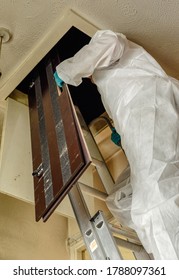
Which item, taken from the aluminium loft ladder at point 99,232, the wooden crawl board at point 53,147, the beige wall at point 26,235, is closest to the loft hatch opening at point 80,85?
the wooden crawl board at point 53,147

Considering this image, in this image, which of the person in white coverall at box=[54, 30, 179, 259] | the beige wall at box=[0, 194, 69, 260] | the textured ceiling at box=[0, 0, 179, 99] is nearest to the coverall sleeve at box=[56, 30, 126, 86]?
the person in white coverall at box=[54, 30, 179, 259]

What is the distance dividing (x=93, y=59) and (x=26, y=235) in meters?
0.90

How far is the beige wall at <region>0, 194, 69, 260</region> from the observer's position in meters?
1.63

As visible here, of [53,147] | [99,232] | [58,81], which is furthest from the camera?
[58,81]

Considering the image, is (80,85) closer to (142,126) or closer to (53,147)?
(53,147)

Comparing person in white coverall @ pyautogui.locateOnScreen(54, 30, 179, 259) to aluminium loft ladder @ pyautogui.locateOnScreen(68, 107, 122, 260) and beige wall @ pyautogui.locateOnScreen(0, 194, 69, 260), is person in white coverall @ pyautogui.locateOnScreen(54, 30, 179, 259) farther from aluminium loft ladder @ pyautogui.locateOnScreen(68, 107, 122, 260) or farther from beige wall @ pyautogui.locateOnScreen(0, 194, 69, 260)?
beige wall @ pyautogui.locateOnScreen(0, 194, 69, 260)

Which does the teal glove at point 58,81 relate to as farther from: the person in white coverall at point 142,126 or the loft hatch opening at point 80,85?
the loft hatch opening at point 80,85

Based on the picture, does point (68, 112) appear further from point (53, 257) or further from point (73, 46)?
point (53, 257)

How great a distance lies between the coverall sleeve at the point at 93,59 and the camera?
133 centimetres

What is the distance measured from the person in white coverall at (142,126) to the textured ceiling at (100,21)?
11 cm

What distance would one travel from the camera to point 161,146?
1.06 metres

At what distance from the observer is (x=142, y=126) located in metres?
1.11

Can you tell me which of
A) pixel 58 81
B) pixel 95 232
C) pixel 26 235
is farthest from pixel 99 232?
pixel 26 235
